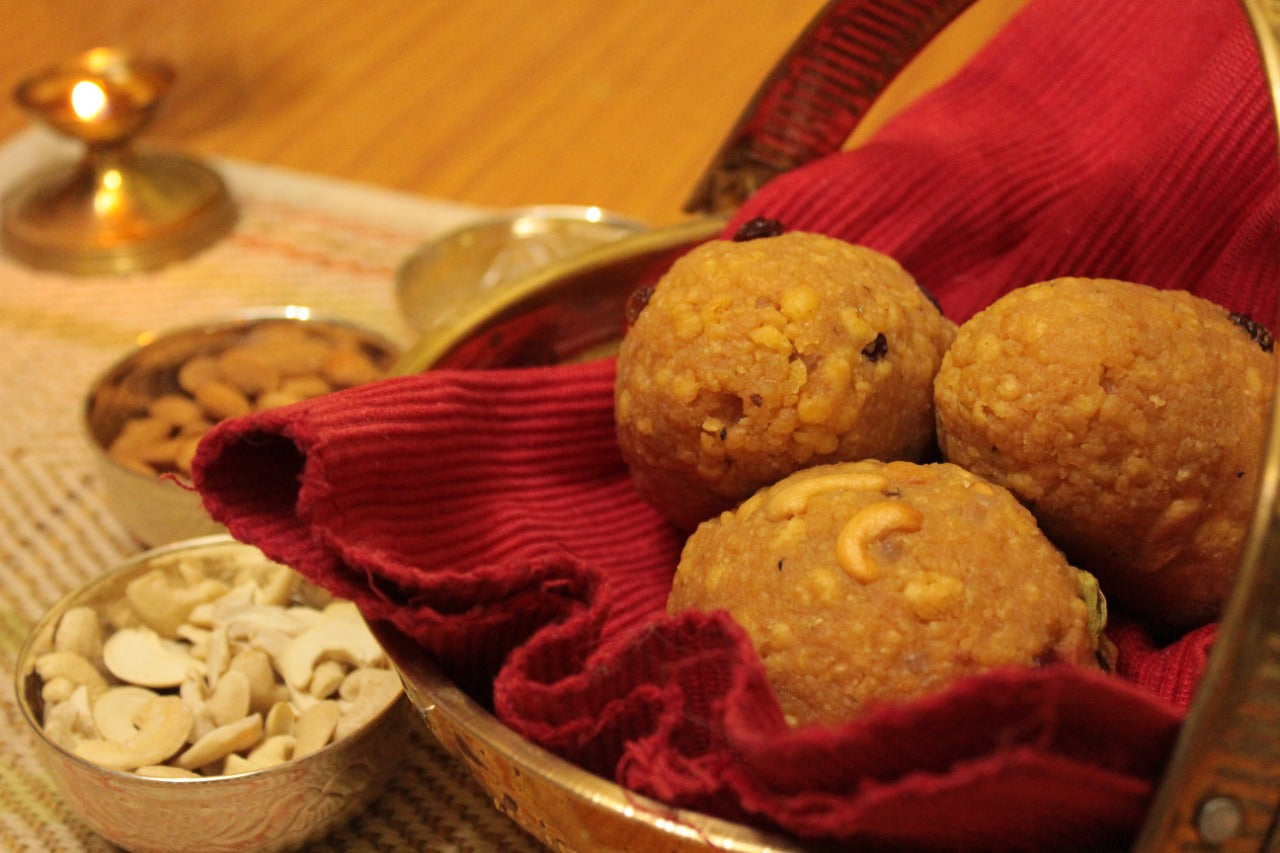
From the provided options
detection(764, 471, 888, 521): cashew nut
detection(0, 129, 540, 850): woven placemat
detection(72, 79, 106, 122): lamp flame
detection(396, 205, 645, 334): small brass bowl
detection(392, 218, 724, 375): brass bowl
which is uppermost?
detection(764, 471, 888, 521): cashew nut

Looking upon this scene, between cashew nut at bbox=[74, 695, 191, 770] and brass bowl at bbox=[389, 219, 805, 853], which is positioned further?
cashew nut at bbox=[74, 695, 191, 770]

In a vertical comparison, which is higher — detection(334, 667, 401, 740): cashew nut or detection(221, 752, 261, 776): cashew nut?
detection(334, 667, 401, 740): cashew nut

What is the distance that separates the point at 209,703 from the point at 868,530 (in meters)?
0.37

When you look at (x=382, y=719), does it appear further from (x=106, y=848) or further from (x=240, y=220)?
(x=240, y=220)

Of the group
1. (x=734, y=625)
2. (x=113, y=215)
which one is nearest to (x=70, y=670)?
(x=734, y=625)

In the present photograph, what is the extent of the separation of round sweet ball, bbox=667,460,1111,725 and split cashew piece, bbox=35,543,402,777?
0.78 ft

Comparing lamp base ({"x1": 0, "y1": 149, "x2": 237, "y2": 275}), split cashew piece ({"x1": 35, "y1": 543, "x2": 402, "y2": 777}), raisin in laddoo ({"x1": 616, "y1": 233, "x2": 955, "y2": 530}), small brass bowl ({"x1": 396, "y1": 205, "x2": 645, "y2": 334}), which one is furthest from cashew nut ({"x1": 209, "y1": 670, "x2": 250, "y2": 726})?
lamp base ({"x1": 0, "y1": 149, "x2": 237, "y2": 275})

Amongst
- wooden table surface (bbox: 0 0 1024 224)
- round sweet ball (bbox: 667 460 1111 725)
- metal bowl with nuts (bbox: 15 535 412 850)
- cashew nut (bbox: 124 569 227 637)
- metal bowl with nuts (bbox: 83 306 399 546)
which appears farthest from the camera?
wooden table surface (bbox: 0 0 1024 224)

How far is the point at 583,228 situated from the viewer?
1200 mm

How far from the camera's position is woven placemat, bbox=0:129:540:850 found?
2.28 feet

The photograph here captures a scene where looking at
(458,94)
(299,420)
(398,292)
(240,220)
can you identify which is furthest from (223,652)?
(458,94)

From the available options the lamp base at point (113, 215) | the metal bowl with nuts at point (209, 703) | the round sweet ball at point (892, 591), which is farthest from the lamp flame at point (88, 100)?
the round sweet ball at point (892, 591)

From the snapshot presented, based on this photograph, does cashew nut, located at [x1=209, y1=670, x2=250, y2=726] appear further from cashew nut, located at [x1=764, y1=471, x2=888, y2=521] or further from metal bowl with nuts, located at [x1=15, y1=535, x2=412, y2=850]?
cashew nut, located at [x1=764, y1=471, x2=888, y2=521]

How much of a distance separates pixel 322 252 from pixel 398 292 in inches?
8.2
